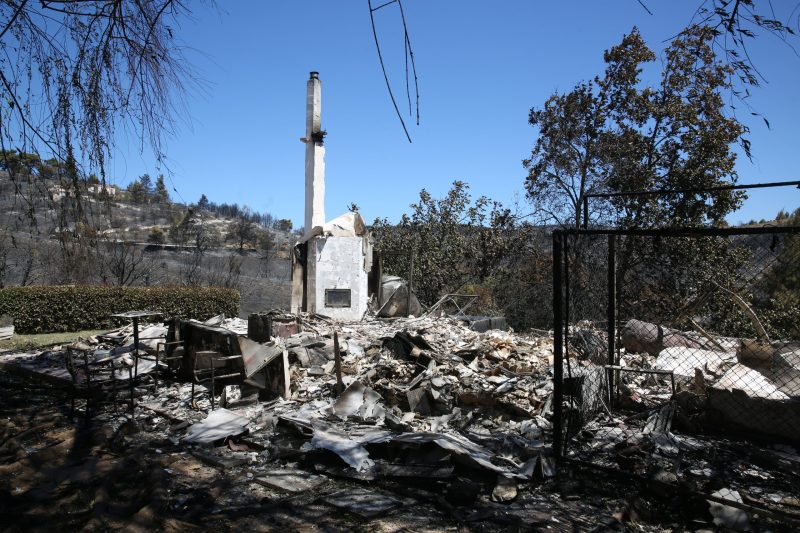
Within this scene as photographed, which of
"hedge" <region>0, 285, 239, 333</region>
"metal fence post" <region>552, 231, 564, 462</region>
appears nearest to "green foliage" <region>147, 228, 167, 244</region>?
"hedge" <region>0, 285, 239, 333</region>

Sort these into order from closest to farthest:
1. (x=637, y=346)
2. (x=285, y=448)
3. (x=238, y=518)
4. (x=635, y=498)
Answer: (x=238, y=518)
(x=635, y=498)
(x=285, y=448)
(x=637, y=346)

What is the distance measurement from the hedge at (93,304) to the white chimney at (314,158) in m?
4.39

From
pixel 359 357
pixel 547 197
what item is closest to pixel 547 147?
pixel 547 197

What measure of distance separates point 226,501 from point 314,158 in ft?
50.6

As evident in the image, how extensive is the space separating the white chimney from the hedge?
439 cm

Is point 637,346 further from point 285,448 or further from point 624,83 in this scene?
point 624,83

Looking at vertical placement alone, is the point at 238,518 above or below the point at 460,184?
below

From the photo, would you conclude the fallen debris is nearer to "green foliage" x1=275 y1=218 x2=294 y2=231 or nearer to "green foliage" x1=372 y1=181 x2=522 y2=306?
"green foliage" x1=372 y1=181 x2=522 y2=306

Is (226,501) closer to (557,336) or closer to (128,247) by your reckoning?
(557,336)

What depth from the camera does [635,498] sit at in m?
4.13

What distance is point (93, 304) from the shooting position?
17.6 metres

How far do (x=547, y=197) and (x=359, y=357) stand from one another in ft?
37.6

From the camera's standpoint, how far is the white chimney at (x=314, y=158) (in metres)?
18.3

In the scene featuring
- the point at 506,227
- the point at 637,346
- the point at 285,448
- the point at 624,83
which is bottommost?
the point at 285,448
